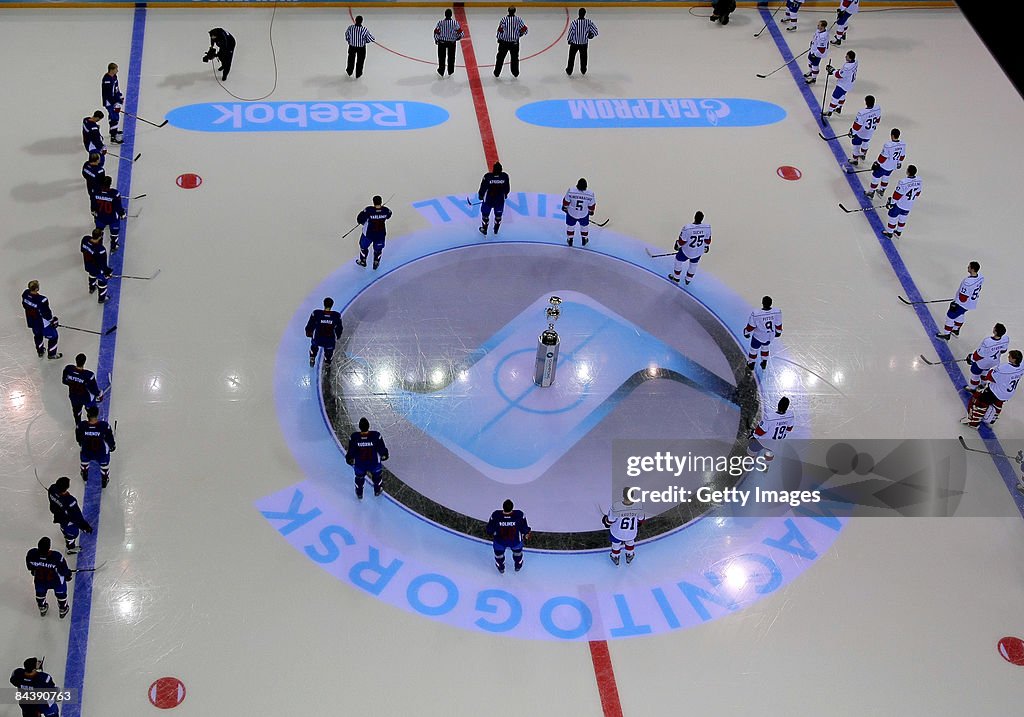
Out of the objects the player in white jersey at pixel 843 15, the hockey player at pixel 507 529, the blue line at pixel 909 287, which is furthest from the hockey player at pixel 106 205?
the player in white jersey at pixel 843 15

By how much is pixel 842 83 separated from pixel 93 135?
1353 cm

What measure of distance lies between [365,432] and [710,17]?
47.8 ft

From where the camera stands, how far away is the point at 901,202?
17078 mm

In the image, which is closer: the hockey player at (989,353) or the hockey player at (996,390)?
the hockey player at (996,390)

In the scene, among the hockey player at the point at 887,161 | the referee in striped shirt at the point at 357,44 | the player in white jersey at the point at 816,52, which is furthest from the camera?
the player in white jersey at the point at 816,52

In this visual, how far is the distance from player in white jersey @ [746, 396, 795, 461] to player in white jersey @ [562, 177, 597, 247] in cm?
447

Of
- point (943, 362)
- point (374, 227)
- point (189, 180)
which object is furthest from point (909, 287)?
point (189, 180)

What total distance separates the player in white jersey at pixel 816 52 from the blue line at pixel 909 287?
0.20m

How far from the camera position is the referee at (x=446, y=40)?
65.5 feet

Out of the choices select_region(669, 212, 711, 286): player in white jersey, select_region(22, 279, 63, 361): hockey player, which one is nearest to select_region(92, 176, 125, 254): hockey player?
select_region(22, 279, 63, 361): hockey player

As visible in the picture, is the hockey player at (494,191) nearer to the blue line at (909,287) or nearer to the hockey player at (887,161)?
the blue line at (909,287)

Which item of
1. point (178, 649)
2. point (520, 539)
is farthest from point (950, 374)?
point (178, 649)

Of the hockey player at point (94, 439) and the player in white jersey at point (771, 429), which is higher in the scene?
the player in white jersey at point (771, 429)
